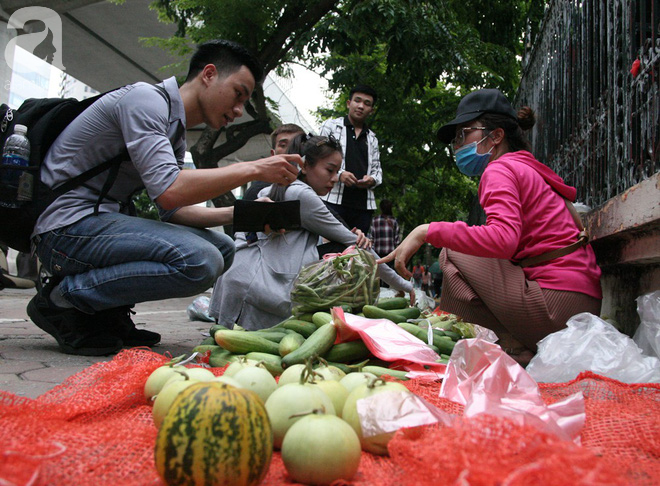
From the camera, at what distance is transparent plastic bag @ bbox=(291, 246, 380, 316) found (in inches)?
135

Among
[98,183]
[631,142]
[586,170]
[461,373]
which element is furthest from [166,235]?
[586,170]

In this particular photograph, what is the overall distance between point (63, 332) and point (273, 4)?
6.85 m

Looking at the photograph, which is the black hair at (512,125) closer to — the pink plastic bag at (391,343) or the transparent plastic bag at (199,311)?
the pink plastic bag at (391,343)

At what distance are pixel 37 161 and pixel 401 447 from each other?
9.20 ft

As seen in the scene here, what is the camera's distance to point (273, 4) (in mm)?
8562

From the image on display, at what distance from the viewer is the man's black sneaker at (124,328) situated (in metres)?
3.54

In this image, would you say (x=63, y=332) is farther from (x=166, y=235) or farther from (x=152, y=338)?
(x=166, y=235)

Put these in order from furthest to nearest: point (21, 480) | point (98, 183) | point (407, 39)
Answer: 1. point (407, 39)
2. point (98, 183)
3. point (21, 480)

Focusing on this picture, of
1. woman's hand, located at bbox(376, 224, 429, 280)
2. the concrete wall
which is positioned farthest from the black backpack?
the concrete wall

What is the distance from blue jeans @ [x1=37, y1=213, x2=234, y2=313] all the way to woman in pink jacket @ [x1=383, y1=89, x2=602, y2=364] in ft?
4.11

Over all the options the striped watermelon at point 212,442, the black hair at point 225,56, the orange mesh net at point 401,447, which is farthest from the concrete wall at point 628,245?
the black hair at point 225,56

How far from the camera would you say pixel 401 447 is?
1.28 m

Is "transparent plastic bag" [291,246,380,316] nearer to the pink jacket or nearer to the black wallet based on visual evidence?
the black wallet

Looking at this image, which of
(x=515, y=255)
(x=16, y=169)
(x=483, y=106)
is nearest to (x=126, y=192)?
(x=16, y=169)
